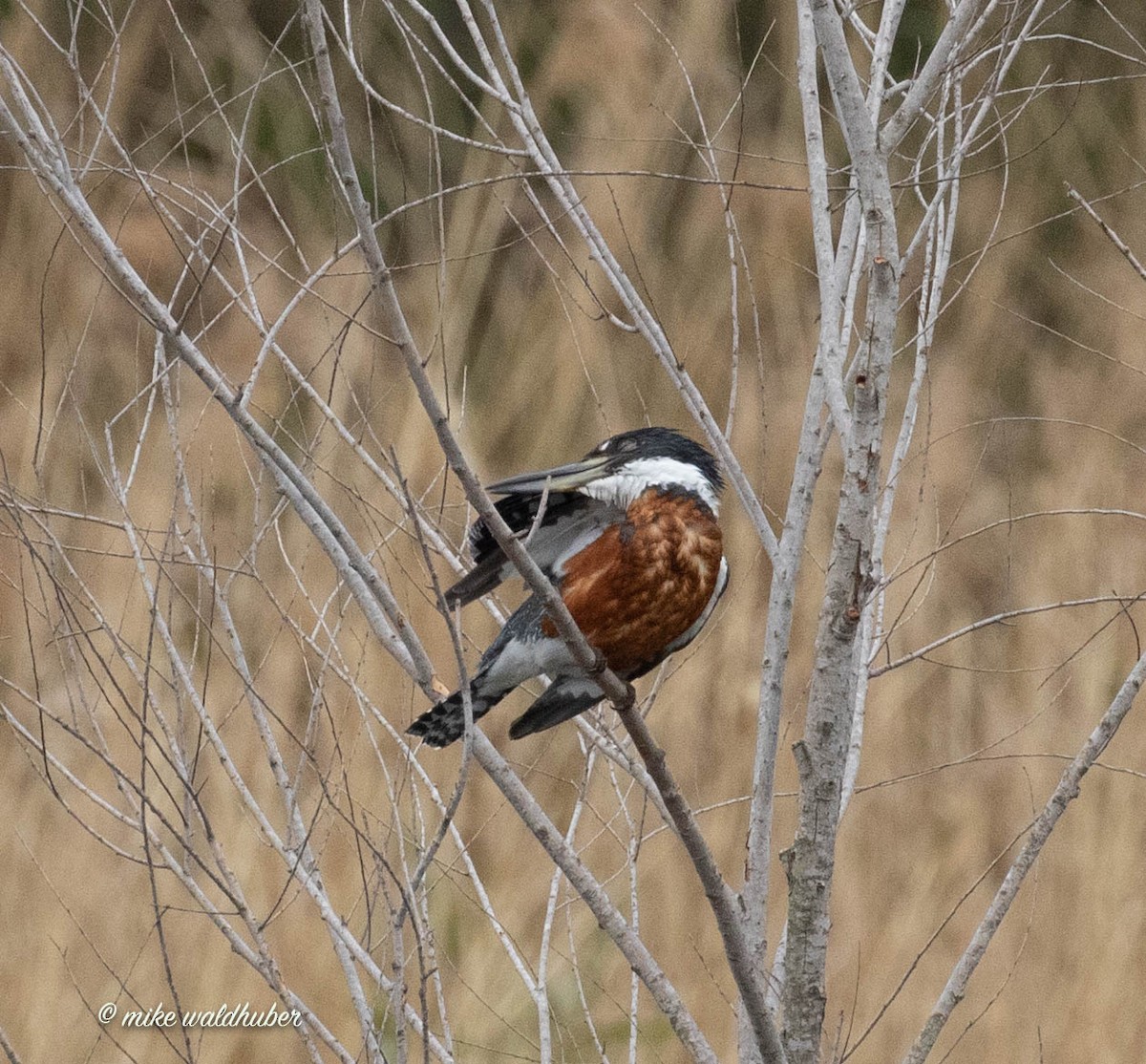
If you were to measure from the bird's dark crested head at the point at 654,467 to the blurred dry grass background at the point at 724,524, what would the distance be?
874mm

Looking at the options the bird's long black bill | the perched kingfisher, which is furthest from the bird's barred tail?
the bird's long black bill

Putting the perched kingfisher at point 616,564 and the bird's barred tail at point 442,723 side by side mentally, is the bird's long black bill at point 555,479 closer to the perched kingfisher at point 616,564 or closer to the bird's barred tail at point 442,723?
the perched kingfisher at point 616,564

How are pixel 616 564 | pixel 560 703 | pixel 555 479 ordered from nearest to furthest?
pixel 555 479, pixel 616 564, pixel 560 703

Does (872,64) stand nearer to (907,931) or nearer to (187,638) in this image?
(907,931)

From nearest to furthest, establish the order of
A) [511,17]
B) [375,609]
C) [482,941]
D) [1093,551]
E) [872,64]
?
[375,609]
[872,64]
[482,941]
[1093,551]
[511,17]

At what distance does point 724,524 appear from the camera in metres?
5.03

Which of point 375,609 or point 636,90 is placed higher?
point 636,90

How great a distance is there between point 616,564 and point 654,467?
0.19 meters

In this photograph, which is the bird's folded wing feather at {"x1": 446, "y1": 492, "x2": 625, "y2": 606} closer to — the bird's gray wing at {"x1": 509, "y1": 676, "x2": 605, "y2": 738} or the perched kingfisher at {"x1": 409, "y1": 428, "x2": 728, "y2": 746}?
the perched kingfisher at {"x1": 409, "y1": 428, "x2": 728, "y2": 746}

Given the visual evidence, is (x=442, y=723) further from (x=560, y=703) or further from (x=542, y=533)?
(x=542, y=533)

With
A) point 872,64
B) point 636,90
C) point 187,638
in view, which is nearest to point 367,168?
point 636,90

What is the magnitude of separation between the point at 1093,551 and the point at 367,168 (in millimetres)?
3051

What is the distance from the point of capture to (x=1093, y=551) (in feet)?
18.4

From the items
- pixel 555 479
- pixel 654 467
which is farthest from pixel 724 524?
pixel 555 479
